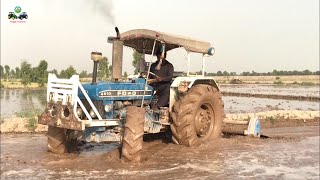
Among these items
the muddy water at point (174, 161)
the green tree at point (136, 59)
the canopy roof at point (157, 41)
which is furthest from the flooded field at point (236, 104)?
the canopy roof at point (157, 41)

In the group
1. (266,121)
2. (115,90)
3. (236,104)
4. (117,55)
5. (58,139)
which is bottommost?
(236,104)

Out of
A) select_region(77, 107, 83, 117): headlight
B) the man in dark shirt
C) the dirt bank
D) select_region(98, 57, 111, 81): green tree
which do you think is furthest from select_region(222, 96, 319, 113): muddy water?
select_region(77, 107, 83, 117): headlight

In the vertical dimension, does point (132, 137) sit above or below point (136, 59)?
below

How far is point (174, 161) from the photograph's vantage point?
768cm

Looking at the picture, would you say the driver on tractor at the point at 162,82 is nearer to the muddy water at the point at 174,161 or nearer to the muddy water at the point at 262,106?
the muddy water at the point at 174,161

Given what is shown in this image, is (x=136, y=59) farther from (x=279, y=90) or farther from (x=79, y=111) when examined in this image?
(x=279, y=90)

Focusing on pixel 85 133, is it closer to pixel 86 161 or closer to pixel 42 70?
pixel 86 161

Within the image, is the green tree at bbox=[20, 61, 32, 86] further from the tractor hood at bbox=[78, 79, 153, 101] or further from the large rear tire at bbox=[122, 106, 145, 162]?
the large rear tire at bbox=[122, 106, 145, 162]

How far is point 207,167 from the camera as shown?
7.30 meters

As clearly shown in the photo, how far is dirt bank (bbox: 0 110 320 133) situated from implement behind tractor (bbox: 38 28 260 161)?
4139 mm

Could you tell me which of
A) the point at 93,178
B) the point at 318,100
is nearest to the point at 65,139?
the point at 93,178

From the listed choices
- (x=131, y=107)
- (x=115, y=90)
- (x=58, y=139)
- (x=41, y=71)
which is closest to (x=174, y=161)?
(x=131, y=107)

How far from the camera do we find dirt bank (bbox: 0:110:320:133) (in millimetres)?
12141

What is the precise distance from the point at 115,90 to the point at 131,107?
755mm
